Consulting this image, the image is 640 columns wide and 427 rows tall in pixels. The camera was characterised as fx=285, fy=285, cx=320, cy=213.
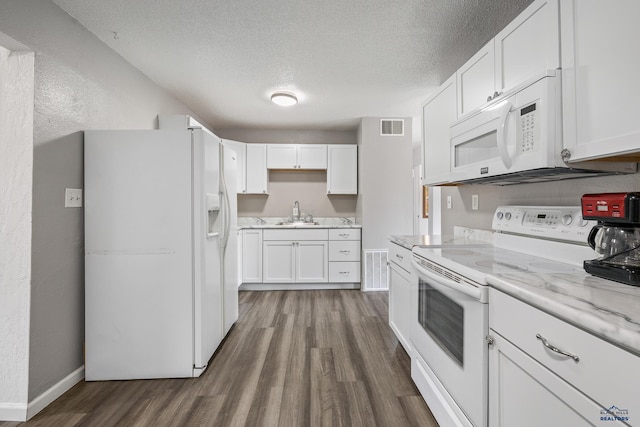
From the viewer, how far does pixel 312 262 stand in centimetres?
405

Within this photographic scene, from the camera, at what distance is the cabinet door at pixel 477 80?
5.40 ft

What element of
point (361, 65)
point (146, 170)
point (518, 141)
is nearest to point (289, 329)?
point (146, 170)

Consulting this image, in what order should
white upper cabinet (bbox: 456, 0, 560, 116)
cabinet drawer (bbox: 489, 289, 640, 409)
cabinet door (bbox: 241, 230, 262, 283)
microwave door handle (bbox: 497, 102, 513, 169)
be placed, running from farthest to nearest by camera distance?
cabinet door (bbox: 241, 230, 262, 283), microwave door handle (bbox: 497, 102, 513, 169), white upper cabinet (bbox: 456, 0, 560, 116), cabinet drawer (bbox: 489, 289, 640, 409)

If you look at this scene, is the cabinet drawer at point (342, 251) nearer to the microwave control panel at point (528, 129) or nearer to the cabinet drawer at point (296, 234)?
the cabinet drawer at point (296, 234)

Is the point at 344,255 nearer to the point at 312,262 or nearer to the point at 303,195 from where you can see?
the point at 312,262

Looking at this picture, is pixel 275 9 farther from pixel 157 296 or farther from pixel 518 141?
pixel 157 296

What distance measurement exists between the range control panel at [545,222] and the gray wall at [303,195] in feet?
9.89

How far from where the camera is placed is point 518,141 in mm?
1320

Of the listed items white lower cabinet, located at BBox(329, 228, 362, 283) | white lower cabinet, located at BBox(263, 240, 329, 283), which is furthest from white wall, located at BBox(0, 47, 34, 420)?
white lower cabinet, located at BBox(329, 228, 362, 283)

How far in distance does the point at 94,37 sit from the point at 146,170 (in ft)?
3.68

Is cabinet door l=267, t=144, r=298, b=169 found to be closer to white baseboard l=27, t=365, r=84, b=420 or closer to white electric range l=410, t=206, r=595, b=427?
white electric range l=410, t=206, r=595, b=427

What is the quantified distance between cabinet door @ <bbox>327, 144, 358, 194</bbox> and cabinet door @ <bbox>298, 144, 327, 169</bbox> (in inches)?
3.1

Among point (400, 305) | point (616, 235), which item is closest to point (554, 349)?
point (616, 235)

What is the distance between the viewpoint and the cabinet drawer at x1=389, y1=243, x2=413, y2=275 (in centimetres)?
204
